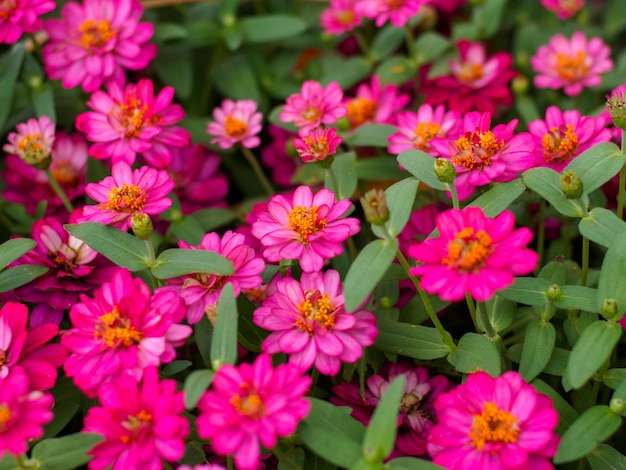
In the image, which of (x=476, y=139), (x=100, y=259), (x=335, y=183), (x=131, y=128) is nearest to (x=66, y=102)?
(x=131, y=128)

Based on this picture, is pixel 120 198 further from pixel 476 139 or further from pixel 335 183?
pixel 476 139

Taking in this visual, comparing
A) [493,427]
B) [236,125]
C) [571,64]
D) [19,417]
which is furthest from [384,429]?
[571,64]

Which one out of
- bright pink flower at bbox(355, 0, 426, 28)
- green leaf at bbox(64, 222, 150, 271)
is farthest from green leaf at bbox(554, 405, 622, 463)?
bright pink flower at bbox(355, 0, 426, 28)

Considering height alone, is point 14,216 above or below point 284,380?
below

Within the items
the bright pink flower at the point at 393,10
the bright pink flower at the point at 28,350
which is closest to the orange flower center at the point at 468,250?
the bright pink flower at the point at 28,350

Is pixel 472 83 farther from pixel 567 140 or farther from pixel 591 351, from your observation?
pixel 591 351

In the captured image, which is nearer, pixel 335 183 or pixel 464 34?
pixel 335 183
